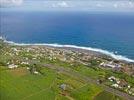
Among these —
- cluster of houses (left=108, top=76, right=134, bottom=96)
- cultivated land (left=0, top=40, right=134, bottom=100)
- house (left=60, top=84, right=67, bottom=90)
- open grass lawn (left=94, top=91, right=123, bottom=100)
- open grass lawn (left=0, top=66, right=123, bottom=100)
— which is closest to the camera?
open grass lawn (left=0, top=66, right=123, bottom=100)

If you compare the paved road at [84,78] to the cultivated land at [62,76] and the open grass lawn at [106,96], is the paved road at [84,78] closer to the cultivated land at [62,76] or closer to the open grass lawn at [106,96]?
the cultivated land at [62,76]

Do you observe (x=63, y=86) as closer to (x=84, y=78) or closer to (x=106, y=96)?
(x=84, y=78)

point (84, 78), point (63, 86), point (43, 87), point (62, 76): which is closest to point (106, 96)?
point (63, 86)

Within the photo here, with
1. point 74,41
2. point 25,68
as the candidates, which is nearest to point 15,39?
point 74,41

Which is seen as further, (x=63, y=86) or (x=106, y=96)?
(x=63, y=86)

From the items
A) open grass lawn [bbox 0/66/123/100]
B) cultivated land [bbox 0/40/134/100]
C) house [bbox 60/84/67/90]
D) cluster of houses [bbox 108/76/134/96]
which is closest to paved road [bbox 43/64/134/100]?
cultivated land [bbox 0/40/134/100]

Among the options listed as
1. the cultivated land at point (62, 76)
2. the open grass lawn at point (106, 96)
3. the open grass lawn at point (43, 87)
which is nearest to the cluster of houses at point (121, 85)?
the cultivated land at point (62, 76)

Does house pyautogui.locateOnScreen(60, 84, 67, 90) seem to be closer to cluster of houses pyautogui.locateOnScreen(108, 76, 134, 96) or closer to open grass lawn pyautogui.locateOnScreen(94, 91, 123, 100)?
open grass lawn pyautogui.locateOnScreen(94, 91, 123, 100)

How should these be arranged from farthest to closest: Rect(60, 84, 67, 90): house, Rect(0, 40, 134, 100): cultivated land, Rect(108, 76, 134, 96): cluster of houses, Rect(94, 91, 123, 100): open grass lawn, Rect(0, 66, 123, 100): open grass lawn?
Rect(108, 76, 134, 96): cluster of houses
Rect(60, 84, 67, 90): house
Rect(0, 40, 134, 100): cultivated land
Rect(94, 91, 123, 100): open grass lawn
Rect(0, 66, 123, 100): open grass lawn

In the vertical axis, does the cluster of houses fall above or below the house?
below
